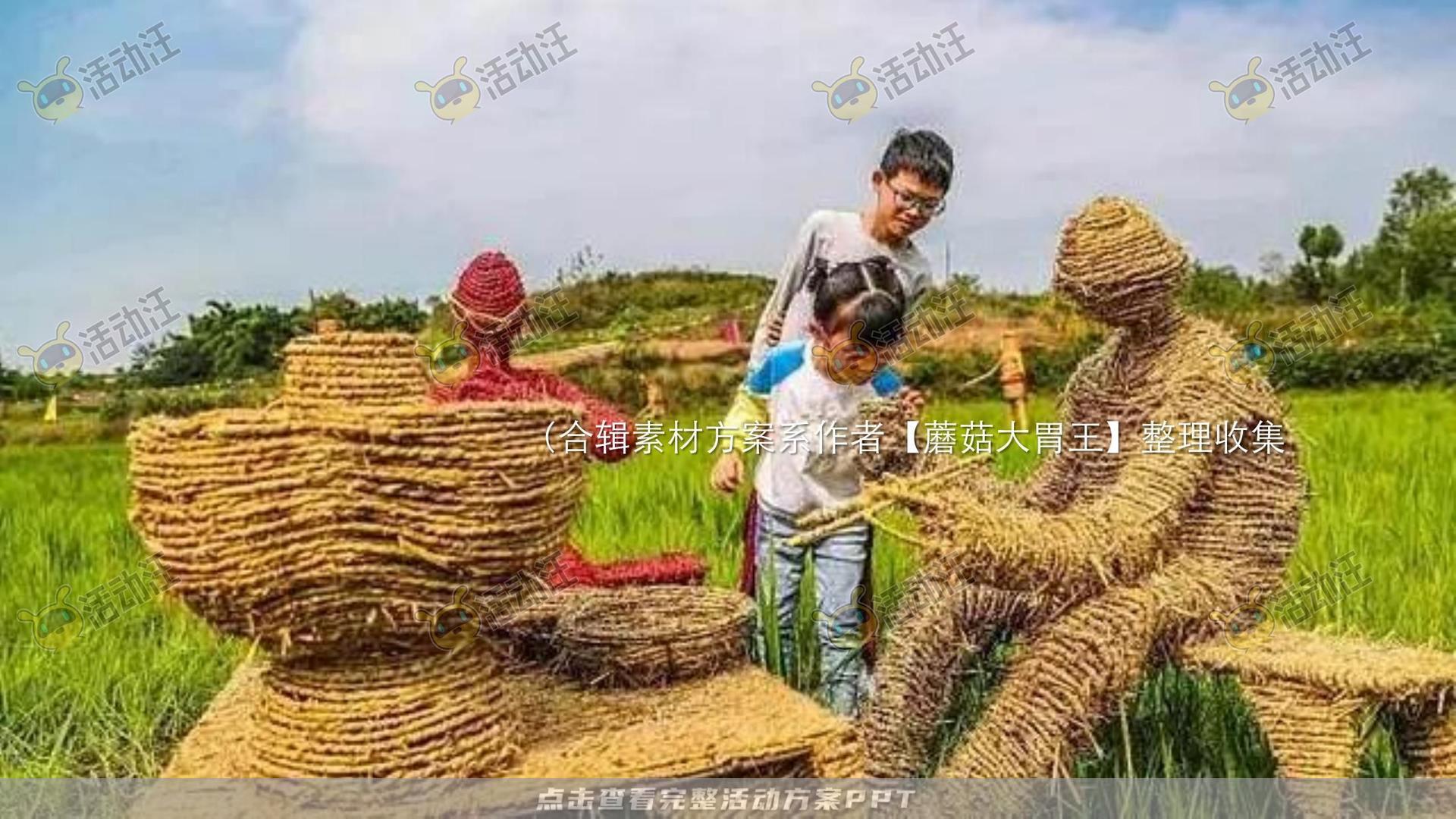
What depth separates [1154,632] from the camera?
7.81 ft

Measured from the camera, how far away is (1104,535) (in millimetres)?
2334

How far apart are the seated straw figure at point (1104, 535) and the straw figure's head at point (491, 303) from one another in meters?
0.94

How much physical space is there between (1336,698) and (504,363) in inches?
62.4

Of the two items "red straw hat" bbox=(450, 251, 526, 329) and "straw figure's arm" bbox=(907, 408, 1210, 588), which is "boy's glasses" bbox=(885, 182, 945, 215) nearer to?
"straw figure's arm" bbox=(907, 408, 1210, 588)

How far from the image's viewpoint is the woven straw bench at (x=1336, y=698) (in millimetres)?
2303

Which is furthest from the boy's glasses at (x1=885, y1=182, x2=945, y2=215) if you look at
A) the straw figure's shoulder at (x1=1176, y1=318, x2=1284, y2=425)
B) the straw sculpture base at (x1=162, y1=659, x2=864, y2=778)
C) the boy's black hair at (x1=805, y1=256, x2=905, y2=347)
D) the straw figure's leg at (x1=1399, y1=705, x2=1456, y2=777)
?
the straw figure's leg at (x1=1399, y1=705, x2=1456, y2=777)

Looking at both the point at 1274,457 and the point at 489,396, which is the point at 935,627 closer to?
the point at 1274,457

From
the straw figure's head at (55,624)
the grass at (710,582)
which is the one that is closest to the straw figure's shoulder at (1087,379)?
the grass at (710,582)

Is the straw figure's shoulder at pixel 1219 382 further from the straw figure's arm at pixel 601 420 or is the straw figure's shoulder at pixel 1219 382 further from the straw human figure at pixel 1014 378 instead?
the straw figure's arm at pixel 601 420

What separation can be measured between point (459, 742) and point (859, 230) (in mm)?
1357

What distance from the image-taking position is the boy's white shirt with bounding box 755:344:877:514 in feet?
9.17

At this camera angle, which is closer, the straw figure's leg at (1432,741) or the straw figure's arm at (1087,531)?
the straw figure's arm at (1087,531)

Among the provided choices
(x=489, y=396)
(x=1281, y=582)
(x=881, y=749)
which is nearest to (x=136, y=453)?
(x=489, y=396)

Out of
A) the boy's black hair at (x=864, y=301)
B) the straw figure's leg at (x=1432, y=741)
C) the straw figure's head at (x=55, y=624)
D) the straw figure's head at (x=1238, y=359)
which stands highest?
the boy's black hair at (x=864, y=301)
